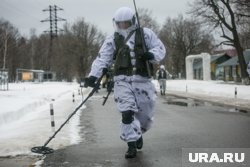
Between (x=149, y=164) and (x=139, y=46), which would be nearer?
(x=149, y=164)

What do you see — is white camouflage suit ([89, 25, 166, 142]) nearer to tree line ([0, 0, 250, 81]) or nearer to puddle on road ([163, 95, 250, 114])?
puddle on road ([163, 95, 250, 114])

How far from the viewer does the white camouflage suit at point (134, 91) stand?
771 cm

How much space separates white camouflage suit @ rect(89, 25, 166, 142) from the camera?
7711 mm

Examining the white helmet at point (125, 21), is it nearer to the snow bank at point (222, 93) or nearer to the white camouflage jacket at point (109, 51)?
the white camouflage jacket at point (109, 51)

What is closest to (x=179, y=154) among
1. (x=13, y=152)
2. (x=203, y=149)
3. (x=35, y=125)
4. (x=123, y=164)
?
(x=203, y=149)

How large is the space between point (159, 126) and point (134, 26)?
4.63 m

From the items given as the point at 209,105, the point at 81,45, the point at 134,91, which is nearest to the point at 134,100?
the point at 134,91

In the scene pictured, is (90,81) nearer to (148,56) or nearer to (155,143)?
(148,56)

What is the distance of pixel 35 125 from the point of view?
42.7ft

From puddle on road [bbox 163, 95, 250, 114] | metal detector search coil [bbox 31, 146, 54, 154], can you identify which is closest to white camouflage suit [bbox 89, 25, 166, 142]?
metal detector search coil [bbox 31, 146, 54, 154]

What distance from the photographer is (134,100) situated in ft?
25.5

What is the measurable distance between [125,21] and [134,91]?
1.08 meters

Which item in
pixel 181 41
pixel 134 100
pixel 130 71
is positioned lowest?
pixel 134 100

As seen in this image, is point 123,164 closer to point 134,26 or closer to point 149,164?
point 149,164
